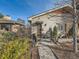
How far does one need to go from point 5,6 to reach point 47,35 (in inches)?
434

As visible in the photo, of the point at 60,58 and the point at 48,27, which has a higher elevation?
the point at 48,27

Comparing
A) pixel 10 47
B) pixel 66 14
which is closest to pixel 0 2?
pixel 66 14

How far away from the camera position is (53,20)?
2711 cm

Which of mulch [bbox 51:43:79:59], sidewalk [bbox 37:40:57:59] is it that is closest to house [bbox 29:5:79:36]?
sidewalk [bbox 37:40:57:59]

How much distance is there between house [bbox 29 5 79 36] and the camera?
27.0 m

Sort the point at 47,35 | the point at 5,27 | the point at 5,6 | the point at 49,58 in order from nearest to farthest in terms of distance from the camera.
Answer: the point at 49,58, the point at 47,35, the point at 5,6, the point at 5,27

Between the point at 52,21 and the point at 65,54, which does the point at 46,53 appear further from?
the point at 52,21

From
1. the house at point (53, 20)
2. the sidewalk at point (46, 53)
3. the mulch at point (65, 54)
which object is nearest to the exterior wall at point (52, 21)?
the house at point (53, 20)

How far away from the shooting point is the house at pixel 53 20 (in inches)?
1064

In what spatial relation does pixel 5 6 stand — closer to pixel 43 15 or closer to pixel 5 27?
pixel 5 27

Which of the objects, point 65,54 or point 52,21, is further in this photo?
point 52,21

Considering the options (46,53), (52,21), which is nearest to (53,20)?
(52,21)

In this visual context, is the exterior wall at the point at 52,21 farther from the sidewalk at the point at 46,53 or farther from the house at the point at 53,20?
the sidewalk at the point at 46,53

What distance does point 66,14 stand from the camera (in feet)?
89.9
